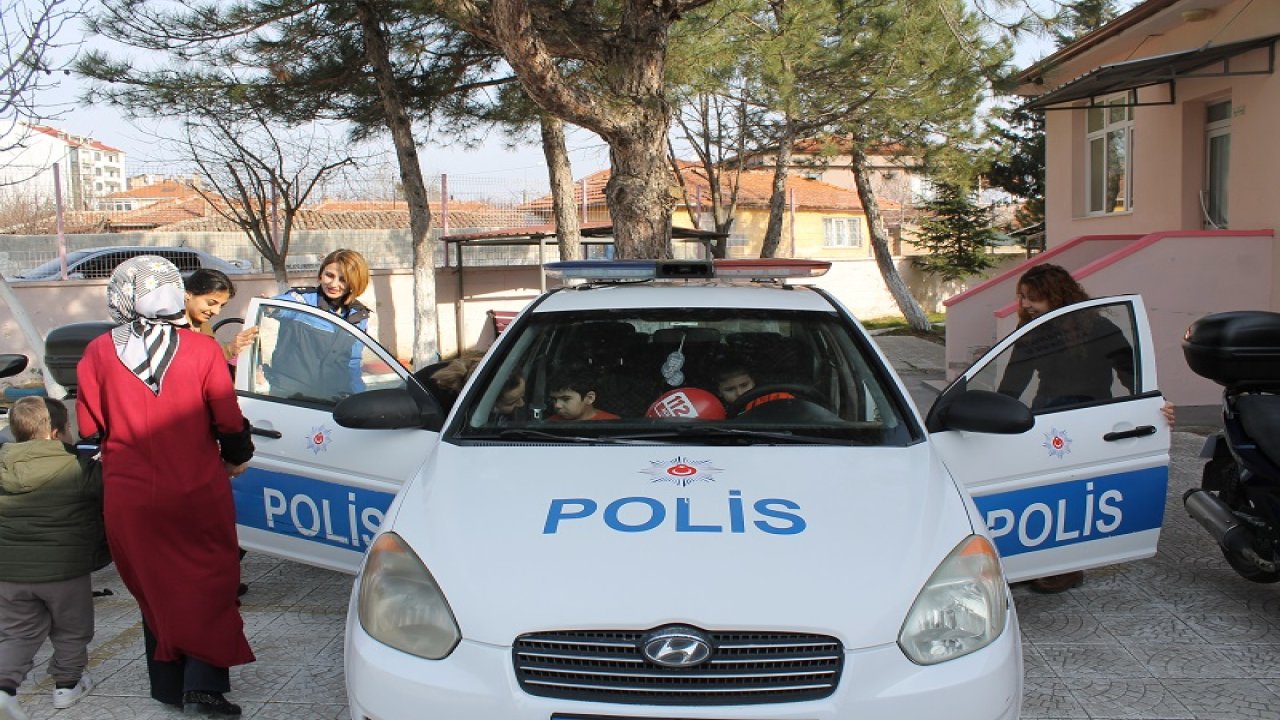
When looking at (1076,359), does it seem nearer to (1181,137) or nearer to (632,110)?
(632,110)

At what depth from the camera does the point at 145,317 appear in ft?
11.4

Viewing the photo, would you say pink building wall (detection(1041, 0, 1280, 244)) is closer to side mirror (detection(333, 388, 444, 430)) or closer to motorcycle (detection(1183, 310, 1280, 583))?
motorcycle (detection(1183, 310, 1280, 583))

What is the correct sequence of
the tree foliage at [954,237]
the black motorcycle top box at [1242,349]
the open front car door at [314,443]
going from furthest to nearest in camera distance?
the tree foliage at [954,237] < the black motorcycle top box at [1242,349] < the open front car door at [314,443]

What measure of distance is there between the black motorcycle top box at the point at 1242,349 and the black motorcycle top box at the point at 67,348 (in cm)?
510

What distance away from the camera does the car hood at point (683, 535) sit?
253cm

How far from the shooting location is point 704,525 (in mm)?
2797

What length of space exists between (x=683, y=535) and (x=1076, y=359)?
92.2 inches

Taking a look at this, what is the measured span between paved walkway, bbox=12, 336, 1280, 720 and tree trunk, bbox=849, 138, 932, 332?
49.5ft

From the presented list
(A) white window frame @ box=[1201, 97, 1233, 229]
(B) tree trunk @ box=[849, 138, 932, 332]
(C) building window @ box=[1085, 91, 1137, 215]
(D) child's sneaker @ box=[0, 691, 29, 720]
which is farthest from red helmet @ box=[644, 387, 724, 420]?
(B) tree trunk @ box=[849, 138, 932, 332]

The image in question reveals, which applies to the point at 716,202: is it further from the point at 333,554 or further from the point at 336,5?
the point at 333,554

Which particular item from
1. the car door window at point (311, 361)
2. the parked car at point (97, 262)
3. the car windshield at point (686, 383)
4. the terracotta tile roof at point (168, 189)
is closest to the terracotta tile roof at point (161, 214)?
the terracotta tile roof at point (168, 189)

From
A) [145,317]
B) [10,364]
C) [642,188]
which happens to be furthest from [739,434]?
[642,188]

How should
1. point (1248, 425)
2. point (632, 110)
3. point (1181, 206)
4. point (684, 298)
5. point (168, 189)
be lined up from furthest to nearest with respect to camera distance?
point (168, 189) < point (1181, 206) < point (632, 110) < point (1248, 425) < point (684, 298)

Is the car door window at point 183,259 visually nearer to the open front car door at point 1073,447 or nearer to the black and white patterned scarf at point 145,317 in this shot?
the black and white patterned scarf at point 145,317
